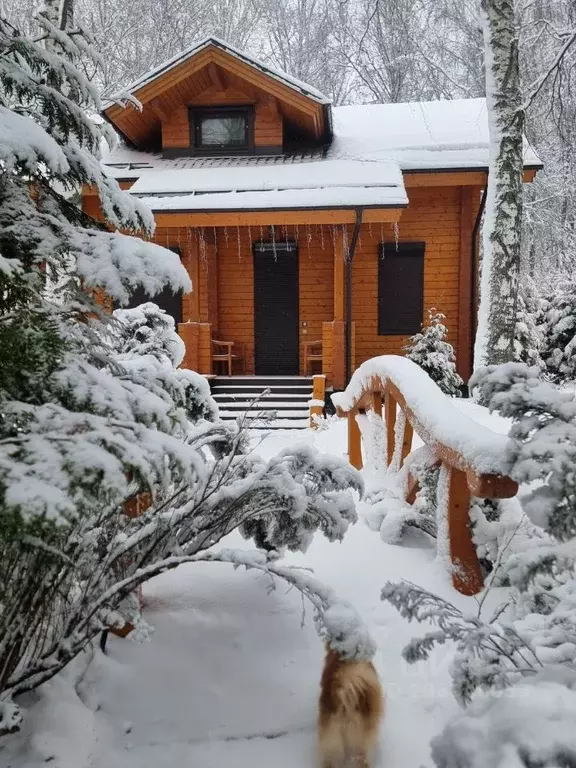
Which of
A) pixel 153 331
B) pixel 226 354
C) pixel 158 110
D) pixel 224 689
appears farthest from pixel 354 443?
pixel 158 110

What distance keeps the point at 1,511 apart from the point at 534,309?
13648 mm

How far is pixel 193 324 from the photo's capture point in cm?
1127

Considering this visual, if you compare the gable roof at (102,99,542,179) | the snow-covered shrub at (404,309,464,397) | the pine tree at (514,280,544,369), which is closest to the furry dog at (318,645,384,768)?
the snow-covered shrub at (404,309,464,397)

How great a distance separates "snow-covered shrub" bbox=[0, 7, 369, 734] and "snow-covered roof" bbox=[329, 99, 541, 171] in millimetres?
10120

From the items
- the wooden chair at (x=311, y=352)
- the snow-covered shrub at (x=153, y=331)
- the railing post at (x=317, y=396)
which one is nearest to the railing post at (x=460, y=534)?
the snow-covered shrub at (x=153, y=331)

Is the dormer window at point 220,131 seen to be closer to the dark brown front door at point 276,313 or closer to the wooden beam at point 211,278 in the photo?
the wooden beam at point 211,278

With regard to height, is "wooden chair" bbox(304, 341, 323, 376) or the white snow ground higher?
"wooden chair" bbox(304, 341, 323, 376)

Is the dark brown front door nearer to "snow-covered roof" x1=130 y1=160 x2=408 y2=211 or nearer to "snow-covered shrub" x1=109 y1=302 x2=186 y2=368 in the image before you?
"snow-covered roof" x1=130 y1=160 x2=408 y2=211

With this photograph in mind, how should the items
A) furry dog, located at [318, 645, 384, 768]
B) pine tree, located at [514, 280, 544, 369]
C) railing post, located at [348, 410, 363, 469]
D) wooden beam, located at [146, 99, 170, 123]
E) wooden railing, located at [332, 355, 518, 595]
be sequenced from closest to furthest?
furry dog, located at [318, 645, 384, 768] → wooden railing, located at [332, 355, 518, 595] → railing post, located at [348, 410, 363, 469] → pine tree, located at [514, 280, 544, 369] → wooden beam, located at [146, 99, 170, 123]

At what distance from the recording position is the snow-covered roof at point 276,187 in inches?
403

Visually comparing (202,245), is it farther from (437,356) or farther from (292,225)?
(437,356)

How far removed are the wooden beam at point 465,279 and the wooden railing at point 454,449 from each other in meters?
7.98

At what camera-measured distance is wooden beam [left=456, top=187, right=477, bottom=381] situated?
1223 centimetres

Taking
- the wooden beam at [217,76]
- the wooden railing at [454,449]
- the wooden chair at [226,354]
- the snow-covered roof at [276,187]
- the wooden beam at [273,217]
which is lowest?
the wooden chair at [226,354]
